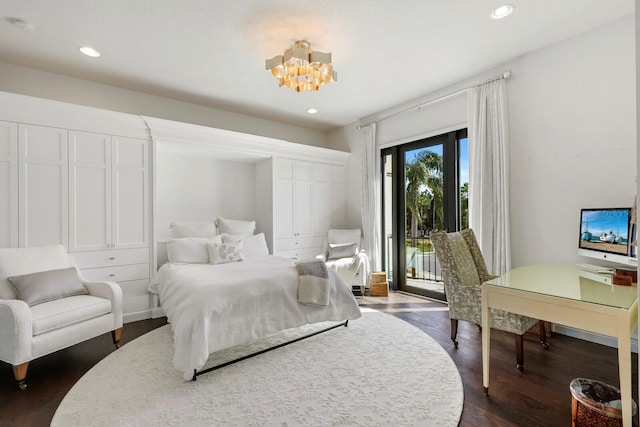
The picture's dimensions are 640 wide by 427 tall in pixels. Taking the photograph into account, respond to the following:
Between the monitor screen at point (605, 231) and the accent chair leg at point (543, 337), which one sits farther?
the accent chair leg at point (543, 337)

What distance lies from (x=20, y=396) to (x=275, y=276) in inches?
74.0

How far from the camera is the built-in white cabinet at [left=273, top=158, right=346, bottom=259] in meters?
4.78

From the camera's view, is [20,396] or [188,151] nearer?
[20,396]

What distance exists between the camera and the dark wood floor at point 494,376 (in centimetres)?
180

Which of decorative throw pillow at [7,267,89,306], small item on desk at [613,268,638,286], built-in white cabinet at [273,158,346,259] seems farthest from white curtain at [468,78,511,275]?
decorative throw pillow at [7,267,89,306]

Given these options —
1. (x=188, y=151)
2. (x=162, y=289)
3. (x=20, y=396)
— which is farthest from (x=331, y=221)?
(x=20, y=396)

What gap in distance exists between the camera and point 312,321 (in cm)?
281

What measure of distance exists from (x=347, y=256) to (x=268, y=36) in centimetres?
316

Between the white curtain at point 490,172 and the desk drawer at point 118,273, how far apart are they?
3.98 metres

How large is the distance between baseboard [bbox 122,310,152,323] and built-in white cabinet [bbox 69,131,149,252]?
0.79 meters

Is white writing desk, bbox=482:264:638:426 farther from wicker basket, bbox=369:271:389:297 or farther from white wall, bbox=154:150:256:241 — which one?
white wall, bbox=154:150:256:241

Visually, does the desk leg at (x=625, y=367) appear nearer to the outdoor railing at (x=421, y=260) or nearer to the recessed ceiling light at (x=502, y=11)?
the recessed ceiling light at (x=502, y=11)

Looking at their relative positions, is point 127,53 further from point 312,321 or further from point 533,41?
point 533,41

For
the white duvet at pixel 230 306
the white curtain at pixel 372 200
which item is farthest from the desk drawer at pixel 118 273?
the white curtain at pixel 372 200
